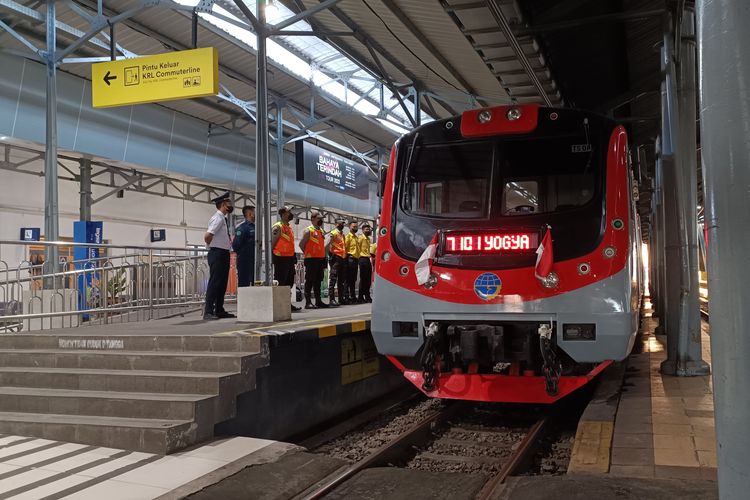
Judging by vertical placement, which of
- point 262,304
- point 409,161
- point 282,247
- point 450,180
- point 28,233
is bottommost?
point 262,304

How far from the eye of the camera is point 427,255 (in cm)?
608

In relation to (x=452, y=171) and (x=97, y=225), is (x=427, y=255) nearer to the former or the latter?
(x=452, y=171)

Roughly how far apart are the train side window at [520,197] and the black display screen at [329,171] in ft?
47.6

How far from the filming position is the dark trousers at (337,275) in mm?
12586

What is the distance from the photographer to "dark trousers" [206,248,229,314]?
8672mm

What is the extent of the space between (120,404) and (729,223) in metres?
4.98

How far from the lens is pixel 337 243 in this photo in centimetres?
1245

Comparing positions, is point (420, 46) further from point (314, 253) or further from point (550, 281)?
point (550, 281)

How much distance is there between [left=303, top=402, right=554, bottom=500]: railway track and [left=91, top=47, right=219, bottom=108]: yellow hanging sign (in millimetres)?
6447

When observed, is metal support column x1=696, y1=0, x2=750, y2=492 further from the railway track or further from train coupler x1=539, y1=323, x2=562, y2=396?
train coupler x1=539, y1=323, x2=562, y2=396

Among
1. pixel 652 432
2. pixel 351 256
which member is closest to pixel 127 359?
pixel 652 432

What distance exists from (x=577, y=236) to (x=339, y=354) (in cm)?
332

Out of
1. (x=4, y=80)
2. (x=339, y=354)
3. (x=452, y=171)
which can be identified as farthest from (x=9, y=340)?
(x=4, y=80)

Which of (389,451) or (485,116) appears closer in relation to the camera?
(389,451)
